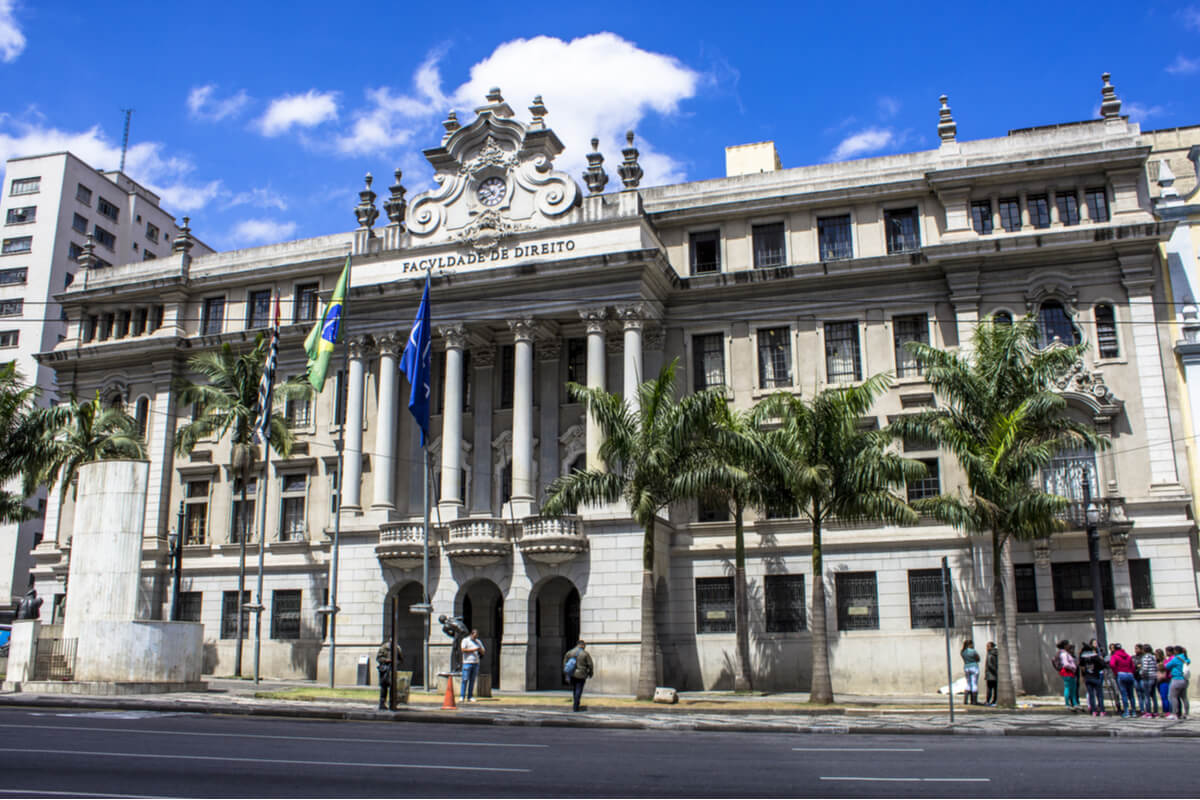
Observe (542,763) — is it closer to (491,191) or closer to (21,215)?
(491,191)

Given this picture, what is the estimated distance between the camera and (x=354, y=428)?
130 ft

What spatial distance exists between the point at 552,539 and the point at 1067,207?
20.7 metres

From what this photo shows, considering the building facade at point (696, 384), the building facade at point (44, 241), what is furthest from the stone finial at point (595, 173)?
the building facade at point (44, 241)

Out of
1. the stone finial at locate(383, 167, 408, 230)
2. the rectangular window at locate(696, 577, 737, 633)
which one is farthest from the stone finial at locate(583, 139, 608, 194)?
the rectangular window at locate(696, 577, 737, 633)

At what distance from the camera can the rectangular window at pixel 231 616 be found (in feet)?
139

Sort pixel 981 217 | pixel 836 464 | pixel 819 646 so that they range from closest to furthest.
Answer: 1. pixel 819 646
2. pixel 836 464
3. pixel 981 217

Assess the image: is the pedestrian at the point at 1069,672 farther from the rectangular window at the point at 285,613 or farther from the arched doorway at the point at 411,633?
the rectangular window at the point at 285,613

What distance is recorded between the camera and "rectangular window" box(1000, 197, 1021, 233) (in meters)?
36.0

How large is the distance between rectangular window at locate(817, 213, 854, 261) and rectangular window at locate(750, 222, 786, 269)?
1423mm

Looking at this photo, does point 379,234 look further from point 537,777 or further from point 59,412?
point 537,777

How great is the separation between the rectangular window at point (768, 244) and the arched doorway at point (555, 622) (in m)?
13.9

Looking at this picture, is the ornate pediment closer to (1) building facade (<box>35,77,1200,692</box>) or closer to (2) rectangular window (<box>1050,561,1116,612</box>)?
(1) building facade (<box>35,77,1200,692</box>)

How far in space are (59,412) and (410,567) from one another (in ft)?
50.4

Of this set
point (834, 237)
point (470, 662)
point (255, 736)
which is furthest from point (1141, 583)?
point (255, 736)
